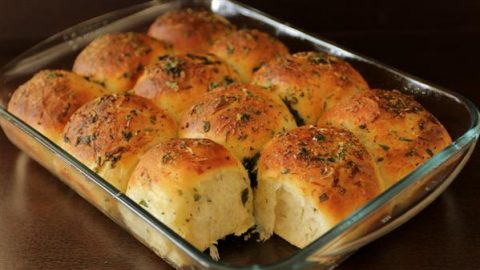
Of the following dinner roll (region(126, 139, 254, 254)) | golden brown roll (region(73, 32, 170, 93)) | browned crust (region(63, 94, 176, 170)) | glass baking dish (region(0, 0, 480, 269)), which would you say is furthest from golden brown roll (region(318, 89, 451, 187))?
golden brown roll (region(73, 32, 170, 93))

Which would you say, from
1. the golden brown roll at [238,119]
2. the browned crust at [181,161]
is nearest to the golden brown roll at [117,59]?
the golden brown roll at [238,119]

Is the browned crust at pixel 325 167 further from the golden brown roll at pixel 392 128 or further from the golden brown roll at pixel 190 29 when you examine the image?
the golden brown roll at pixel 190 29

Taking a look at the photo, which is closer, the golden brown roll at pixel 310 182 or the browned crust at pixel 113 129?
the golden brown roll at pixel 310 182

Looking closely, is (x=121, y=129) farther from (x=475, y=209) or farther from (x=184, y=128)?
(x=475, y=209)

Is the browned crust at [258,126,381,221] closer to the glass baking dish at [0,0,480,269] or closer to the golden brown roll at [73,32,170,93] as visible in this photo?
the glass baking dish at [0,0,480,269]

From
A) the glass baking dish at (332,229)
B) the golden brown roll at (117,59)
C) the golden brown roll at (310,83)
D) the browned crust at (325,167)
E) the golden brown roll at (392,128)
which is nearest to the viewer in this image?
the glass baking dish at (332,229)

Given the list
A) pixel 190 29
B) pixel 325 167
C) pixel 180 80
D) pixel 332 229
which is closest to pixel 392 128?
pixel 325 167
